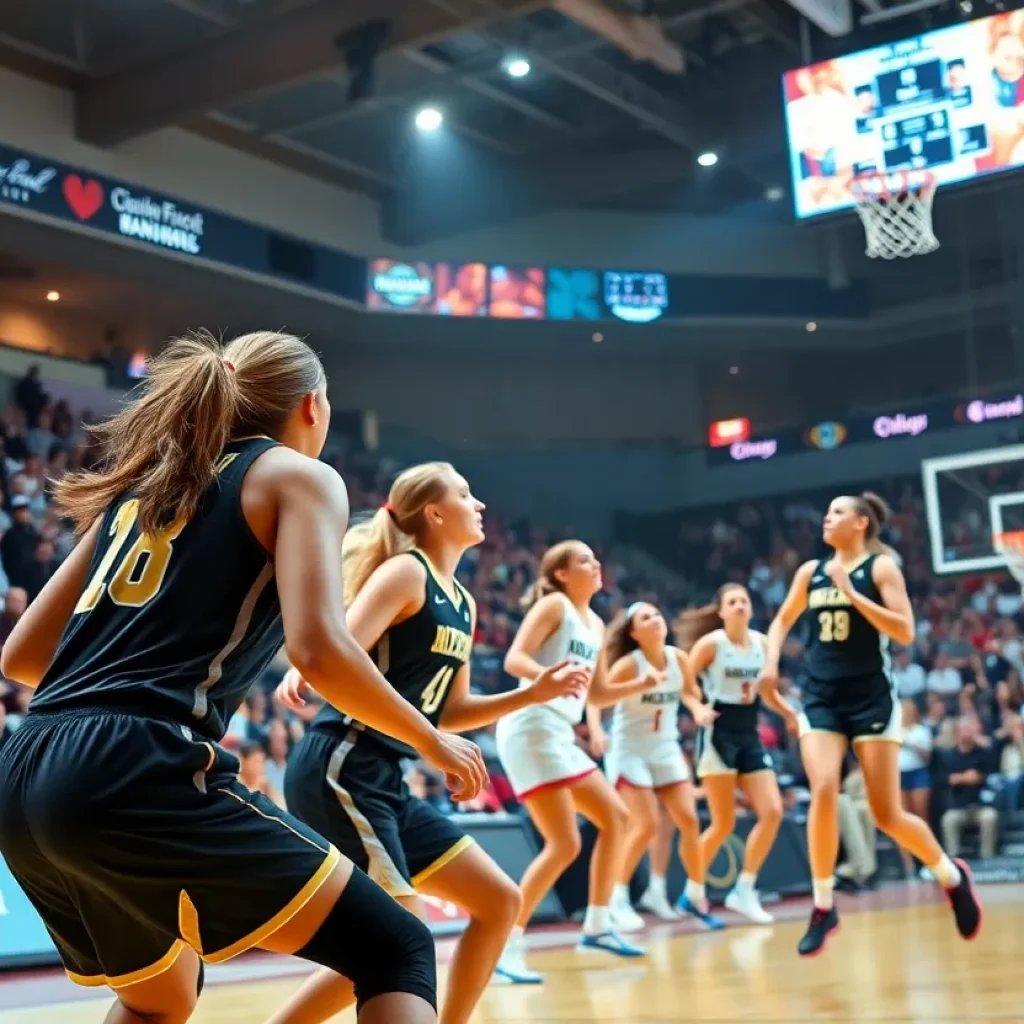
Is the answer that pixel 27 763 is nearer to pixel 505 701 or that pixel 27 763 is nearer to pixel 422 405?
pixel 505 701

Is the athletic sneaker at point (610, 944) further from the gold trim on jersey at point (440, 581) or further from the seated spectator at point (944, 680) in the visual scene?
the seated spectator at point (944, 680)

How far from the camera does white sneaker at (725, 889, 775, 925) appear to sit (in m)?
8.96

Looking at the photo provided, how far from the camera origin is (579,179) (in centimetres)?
1855

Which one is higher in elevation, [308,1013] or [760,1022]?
[308,1013]

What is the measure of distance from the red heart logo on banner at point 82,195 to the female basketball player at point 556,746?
31.6ft

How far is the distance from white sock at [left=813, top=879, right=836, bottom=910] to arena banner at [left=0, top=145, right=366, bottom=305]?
10604 mm

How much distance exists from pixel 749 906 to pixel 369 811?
5.92 m

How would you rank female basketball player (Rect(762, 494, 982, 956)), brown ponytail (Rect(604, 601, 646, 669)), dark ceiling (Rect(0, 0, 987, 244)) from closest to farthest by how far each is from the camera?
female basketball player (Rect(762, 494, 982, 956))
brown ponytail (Rect(604, 601, 646, 669))
dark ceiling (Rect(0, 0, 987, 244))

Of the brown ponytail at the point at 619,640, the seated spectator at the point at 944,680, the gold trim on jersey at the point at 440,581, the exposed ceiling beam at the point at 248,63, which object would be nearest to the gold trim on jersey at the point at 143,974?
the gold trim on jersey at the point at 440,581

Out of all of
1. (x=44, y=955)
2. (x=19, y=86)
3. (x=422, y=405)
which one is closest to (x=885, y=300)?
(x=422, y=405)

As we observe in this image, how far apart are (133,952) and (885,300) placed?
69.3 feet

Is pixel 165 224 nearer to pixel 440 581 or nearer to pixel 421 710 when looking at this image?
pixel 440 581

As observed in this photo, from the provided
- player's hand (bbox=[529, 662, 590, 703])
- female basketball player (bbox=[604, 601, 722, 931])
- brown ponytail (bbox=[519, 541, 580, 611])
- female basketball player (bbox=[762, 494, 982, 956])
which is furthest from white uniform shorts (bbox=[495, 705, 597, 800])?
player's hand (bbox=[529, 662, 590, 703])

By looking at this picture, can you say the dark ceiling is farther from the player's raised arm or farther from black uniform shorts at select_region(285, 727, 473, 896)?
the player's raised arm
